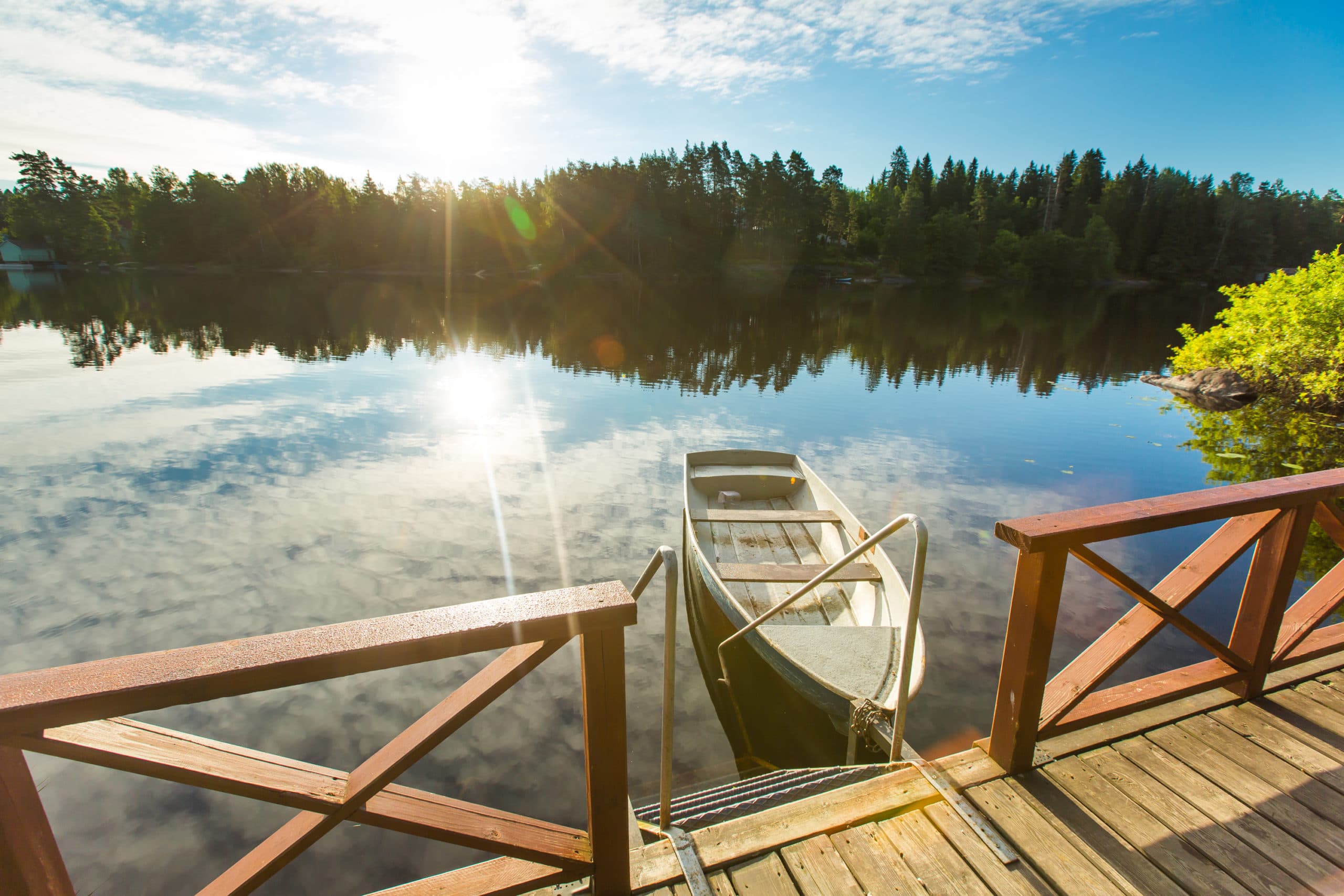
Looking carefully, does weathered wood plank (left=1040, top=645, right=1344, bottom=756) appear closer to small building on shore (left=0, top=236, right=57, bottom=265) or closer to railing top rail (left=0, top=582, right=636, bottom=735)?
railing top rail (left=0, top=582, right=636, bottom=735)

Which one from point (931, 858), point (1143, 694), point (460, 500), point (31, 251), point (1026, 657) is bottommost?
point (460, 500)

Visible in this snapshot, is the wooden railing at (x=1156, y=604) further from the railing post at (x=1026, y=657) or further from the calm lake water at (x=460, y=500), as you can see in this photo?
the calm lake water at (x=460, y=500)

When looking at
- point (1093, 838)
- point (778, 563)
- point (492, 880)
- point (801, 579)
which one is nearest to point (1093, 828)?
point (1093, 838)

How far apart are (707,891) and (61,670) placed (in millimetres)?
2288

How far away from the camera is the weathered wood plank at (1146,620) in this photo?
124 inches

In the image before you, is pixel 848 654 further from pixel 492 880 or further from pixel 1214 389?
pixel 1214 389

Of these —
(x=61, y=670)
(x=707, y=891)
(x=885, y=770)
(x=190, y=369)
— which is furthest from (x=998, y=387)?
(x=190, y=369)

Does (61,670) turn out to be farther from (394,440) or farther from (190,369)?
(190,369)

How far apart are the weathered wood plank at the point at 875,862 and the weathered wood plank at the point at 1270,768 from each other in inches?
77.6

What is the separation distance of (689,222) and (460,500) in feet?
225

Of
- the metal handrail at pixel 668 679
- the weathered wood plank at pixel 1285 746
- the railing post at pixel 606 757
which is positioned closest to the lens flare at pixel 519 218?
the metal handrail at pixel 668 679

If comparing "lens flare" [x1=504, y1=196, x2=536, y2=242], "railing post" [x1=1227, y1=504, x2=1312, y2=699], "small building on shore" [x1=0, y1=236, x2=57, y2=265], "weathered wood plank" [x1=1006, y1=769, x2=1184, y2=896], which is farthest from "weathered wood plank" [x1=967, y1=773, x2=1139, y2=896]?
"small building on shore" [x1=0, y1=236, x2=57, y2=265]

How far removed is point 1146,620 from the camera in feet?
10.8

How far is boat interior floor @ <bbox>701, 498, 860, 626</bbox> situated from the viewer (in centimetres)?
697
